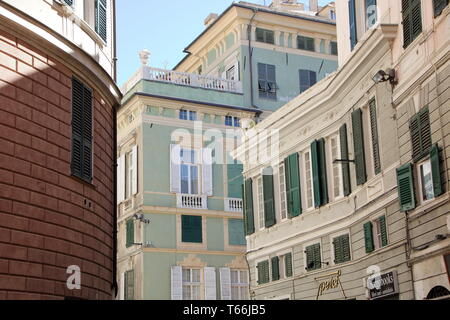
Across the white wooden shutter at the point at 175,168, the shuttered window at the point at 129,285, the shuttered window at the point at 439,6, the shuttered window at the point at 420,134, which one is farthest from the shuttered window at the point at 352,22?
the shuttered window at the point at 129,285

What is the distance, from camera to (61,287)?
47.6ft

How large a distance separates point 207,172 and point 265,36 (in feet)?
23.0

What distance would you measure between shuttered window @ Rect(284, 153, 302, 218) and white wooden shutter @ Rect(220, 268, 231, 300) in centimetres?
997

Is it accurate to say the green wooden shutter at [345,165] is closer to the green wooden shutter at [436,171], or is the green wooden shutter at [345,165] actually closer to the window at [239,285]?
the green wooden shutter at [436,171]

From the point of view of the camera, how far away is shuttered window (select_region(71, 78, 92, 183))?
51.4ft

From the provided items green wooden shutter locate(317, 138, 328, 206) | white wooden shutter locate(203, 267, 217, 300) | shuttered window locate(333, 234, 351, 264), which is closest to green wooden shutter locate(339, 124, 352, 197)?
green wooden shutter locate(317, 138, 328, 206)

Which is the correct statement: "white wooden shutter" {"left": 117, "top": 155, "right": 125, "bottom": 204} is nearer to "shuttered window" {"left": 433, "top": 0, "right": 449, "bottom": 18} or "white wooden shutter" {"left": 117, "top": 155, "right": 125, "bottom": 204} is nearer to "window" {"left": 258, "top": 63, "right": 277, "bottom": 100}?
"window" {"left": 258, "top": 63, "right": 277, "bottom": 100}

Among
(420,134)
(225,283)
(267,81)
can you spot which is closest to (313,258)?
(420,134)

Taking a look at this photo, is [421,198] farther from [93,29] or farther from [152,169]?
[152,169]

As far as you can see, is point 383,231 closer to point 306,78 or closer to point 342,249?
point 342,249

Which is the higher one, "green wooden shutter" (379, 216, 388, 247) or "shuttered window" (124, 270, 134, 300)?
"shuttered window" (124, 270, 134, 300)

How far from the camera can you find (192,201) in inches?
1470

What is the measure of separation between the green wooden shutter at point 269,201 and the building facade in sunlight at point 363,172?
52 millimetres
